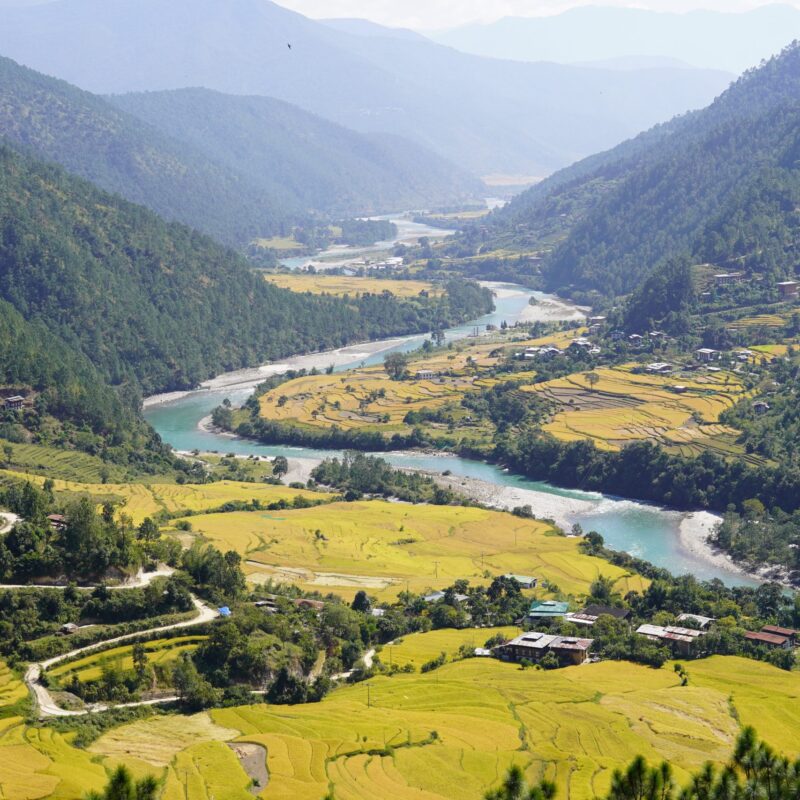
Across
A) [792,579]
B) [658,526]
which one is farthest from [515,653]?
[658,526]

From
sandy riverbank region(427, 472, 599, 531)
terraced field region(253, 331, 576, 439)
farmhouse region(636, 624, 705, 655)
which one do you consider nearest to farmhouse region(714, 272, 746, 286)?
terraced field region(253, 331, 576, 439)

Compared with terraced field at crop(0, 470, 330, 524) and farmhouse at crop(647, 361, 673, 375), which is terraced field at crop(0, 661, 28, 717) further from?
farmhouse at crop(647, 361, 673, 375)

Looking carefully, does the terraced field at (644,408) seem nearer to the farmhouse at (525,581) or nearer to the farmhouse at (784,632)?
the farmhouse at (525,581)

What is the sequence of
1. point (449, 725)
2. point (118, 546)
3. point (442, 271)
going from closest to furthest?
point (449, 725)
point (118, 546)
point (442, 271)

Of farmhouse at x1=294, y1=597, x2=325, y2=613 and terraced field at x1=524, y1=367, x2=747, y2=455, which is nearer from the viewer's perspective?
farmhouse at x1=294, y1=597, x2=325, y2=613

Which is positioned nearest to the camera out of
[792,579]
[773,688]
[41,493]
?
[773,688]

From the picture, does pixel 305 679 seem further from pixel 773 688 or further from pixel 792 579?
pixel 792 579
